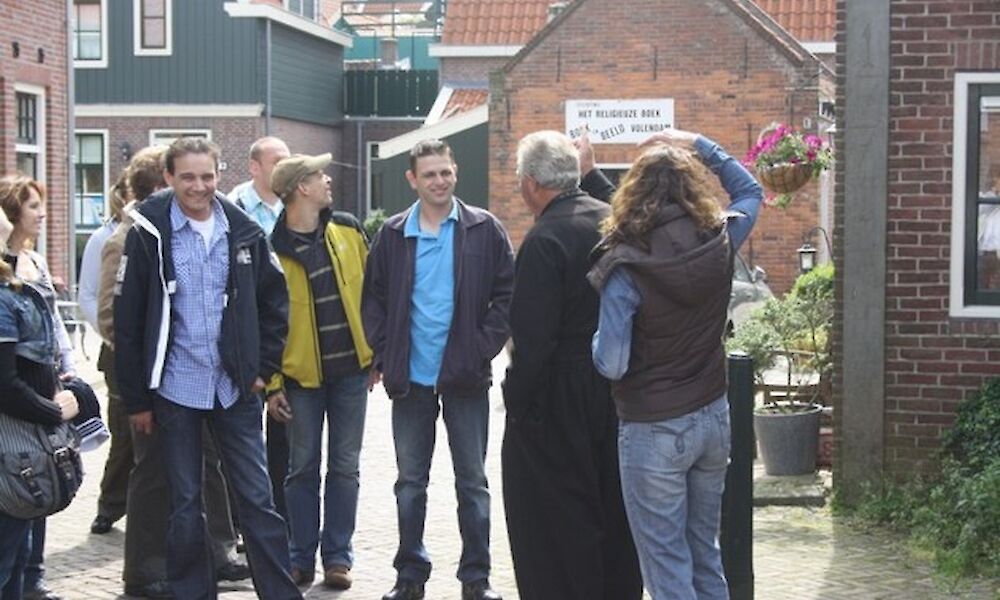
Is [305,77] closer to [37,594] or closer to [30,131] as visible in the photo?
[30,131]

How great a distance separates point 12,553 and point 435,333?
2003 millimetres

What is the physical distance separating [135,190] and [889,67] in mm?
4092

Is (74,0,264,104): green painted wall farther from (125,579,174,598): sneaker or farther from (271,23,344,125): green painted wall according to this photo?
(125,579,174,598): sneaker

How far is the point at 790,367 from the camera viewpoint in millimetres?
10688

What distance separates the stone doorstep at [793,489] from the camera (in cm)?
941

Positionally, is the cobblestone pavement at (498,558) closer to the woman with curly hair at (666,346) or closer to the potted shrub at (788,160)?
the woman with curly hair at (666,346)

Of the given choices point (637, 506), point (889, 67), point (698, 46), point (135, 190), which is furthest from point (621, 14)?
point (637, 506)

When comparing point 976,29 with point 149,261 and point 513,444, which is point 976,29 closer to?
point 513,444

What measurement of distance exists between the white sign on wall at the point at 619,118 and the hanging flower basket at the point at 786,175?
1551 cm

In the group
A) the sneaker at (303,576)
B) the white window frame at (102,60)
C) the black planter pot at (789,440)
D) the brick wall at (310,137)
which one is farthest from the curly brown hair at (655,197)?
the white window frame at (102,60)

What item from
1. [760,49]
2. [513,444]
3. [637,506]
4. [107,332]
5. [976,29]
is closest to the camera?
[637,506]

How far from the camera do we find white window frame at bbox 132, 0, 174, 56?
1385 inches

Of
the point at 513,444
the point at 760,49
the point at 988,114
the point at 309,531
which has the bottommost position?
the point at 309,531

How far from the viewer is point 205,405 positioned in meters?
6.39
